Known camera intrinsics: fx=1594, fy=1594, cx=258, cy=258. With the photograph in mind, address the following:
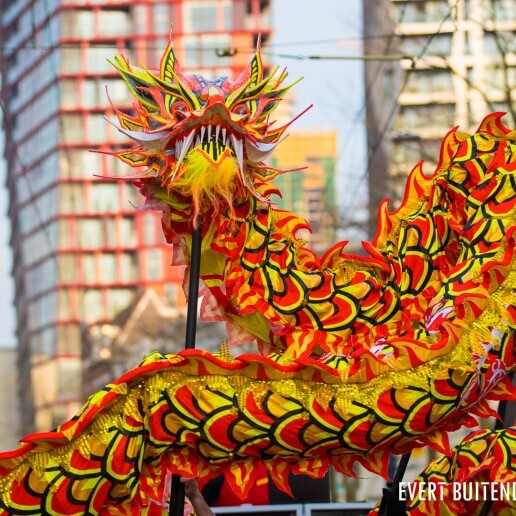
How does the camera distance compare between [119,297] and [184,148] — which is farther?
[119,297]

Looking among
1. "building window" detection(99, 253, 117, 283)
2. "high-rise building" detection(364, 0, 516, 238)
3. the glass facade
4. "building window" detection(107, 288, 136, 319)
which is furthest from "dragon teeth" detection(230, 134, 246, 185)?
"building window" detection(99, 253, 117, 283)

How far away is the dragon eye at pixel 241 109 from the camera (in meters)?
5.64

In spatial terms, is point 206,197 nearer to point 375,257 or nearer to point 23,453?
point 375,257

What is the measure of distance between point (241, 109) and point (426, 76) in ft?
65.0

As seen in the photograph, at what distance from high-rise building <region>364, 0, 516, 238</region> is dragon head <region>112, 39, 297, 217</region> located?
450 cm

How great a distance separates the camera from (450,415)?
5031 mm

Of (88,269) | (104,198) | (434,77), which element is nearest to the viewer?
(434,77)

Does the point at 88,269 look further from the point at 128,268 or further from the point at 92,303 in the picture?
the point at 128,268

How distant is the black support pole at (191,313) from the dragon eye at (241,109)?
0.41 m

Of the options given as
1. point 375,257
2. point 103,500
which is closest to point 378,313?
point 375,257

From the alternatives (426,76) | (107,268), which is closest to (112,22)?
(107,268)

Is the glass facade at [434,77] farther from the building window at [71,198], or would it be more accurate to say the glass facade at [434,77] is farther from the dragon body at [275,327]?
the building window at [71,198]

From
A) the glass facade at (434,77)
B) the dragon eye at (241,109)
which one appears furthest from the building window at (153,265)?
the dragon eye at (241,109)

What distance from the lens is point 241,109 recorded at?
5.66 m
